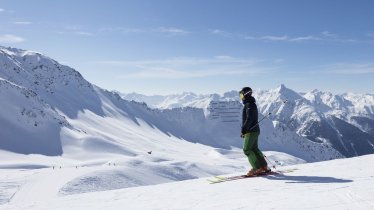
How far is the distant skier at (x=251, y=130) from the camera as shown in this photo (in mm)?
14086

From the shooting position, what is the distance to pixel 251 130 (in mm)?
14141

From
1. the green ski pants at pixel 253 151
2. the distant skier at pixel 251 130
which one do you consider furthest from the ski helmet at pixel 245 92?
the green ski pants at pixel 253 151

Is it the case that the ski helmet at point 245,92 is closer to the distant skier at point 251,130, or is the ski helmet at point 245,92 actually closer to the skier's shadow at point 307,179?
the distant skier at point 251,130

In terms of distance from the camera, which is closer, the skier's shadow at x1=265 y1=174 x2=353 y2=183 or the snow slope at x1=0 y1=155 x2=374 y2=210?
the snow slope at x1=0 y1=155 x2=374 y2=210

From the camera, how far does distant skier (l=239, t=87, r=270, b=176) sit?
1409 centimetres

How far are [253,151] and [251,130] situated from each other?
0.75 meters

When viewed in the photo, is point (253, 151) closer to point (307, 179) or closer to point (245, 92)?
point (245, 92)

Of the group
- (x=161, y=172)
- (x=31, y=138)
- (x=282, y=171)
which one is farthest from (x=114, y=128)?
(x=282, y=171)

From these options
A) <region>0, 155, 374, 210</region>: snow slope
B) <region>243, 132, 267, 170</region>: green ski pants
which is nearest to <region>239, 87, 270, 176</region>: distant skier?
<region>243, 132, 267, 170</region>: green ski pants

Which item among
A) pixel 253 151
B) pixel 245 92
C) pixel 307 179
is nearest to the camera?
pixel 307 179

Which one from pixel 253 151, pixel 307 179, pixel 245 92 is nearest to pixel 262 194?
pixel 307 179

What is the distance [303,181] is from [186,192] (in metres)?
3.38

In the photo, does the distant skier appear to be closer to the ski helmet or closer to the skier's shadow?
the ski helmet

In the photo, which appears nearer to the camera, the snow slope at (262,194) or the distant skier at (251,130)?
the snow slope at (262,194)
